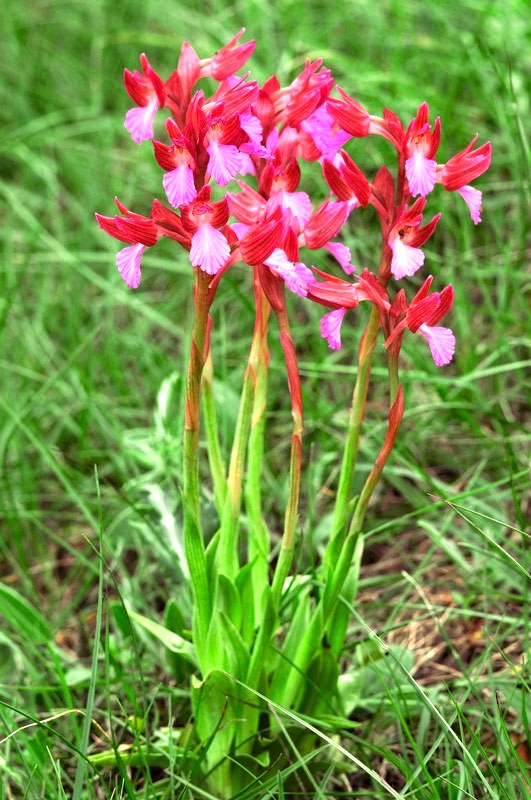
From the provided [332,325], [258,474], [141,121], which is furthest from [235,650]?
[141,121]

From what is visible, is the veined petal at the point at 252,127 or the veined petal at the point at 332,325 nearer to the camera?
the veined petal at the point at 252,127

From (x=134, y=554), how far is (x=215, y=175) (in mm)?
1644

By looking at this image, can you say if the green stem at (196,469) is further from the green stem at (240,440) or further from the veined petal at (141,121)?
the veined petal at (141,121)

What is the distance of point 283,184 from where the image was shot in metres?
1.63

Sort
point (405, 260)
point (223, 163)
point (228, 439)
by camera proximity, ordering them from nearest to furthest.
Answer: point (223, 163) < point (405, 260) < point (228, 439)

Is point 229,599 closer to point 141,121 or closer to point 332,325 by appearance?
point 332,325

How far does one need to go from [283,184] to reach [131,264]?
0.30 metres

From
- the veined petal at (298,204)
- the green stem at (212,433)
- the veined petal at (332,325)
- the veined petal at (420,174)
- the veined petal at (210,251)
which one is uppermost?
the veined petal at (420,174)

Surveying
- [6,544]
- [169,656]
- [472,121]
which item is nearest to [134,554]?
[6,544]

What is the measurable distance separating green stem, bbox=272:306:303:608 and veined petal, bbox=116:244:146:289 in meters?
0.27

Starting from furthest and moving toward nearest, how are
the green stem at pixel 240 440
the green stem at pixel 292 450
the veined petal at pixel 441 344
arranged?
the green stem at pixel 240 440 → the green stem at pixel 292 450 → the veined petal at pixel 441 344

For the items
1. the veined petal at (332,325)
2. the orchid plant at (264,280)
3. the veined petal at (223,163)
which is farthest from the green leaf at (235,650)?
the veined petal at (223,163)

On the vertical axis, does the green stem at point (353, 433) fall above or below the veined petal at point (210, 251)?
below

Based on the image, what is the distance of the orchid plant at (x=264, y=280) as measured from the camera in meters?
1.49
